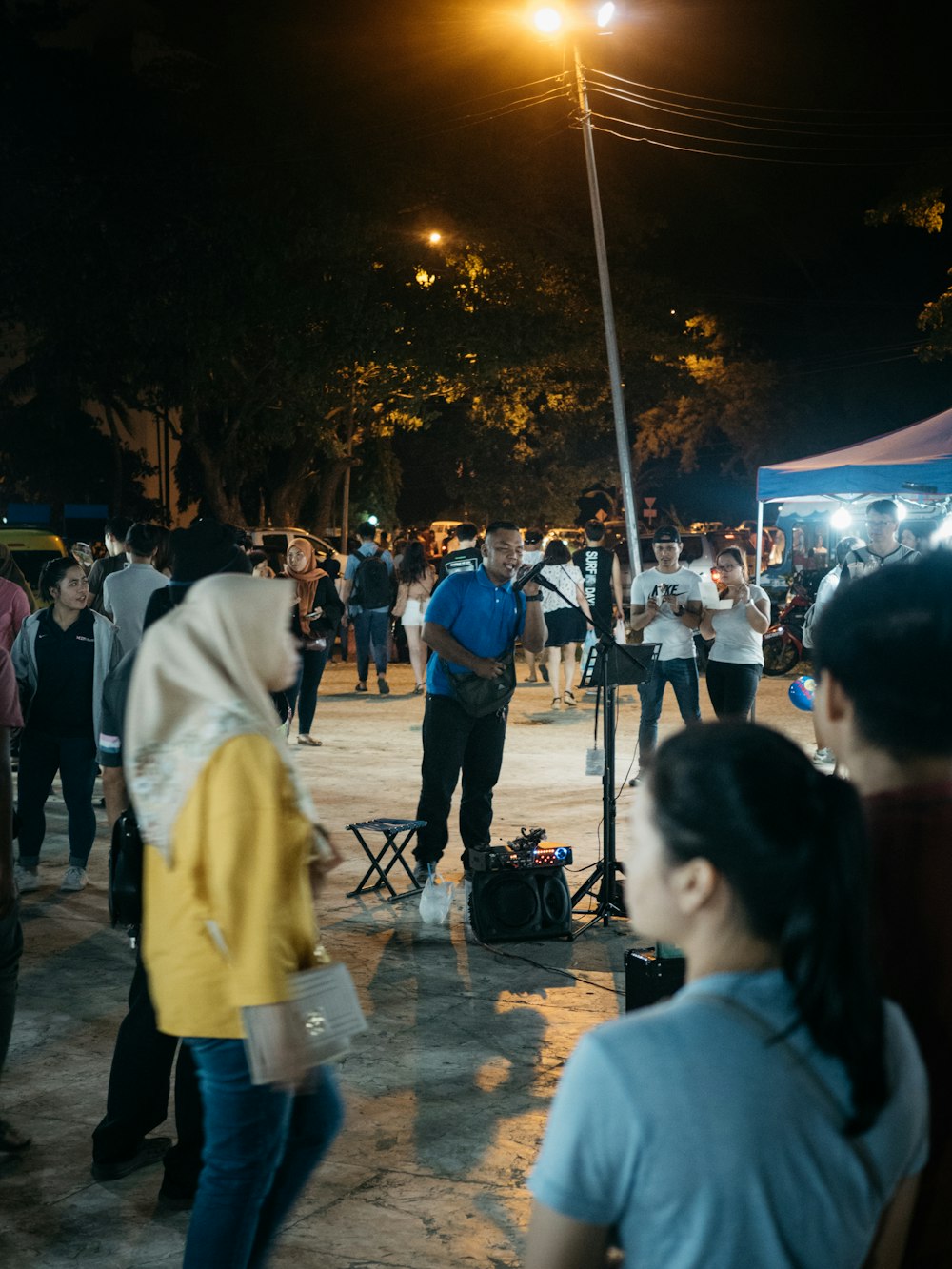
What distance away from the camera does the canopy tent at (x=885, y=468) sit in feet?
46.7

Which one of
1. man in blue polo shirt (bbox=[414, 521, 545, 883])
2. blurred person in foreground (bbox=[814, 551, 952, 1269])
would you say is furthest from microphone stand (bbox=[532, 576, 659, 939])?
blurred person in foreground (bbox=[814, 551, 952, 1269])

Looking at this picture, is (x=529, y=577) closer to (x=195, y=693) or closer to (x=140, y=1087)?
(x=140, y=1087)

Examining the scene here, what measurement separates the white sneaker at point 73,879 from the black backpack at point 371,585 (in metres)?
7.98

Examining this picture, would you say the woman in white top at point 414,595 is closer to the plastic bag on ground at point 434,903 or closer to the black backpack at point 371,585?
the black backpack at point 371,585

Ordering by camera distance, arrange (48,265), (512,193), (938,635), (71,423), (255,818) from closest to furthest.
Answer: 1. (938,635)
2. (255,818)
3. (48,265)
4. (512,193)
5. (71,423)

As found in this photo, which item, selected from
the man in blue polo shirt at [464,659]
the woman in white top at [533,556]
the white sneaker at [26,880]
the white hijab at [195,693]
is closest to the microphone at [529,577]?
the man in blue polo shirt at [464,659]

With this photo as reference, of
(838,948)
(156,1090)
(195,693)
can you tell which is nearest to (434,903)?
(156,1090)

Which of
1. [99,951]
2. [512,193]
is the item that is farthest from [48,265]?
[99,951]

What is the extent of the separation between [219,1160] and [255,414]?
26743 millimetres

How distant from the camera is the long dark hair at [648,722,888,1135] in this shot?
53.9 inches

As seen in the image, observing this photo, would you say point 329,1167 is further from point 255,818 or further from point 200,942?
point 255,818

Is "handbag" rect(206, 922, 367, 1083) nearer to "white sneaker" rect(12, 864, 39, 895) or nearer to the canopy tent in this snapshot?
"white sneaker" rect(12, 864, 39, 895)

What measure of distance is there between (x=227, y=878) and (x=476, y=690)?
4384 millimetres

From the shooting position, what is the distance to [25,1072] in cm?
459
